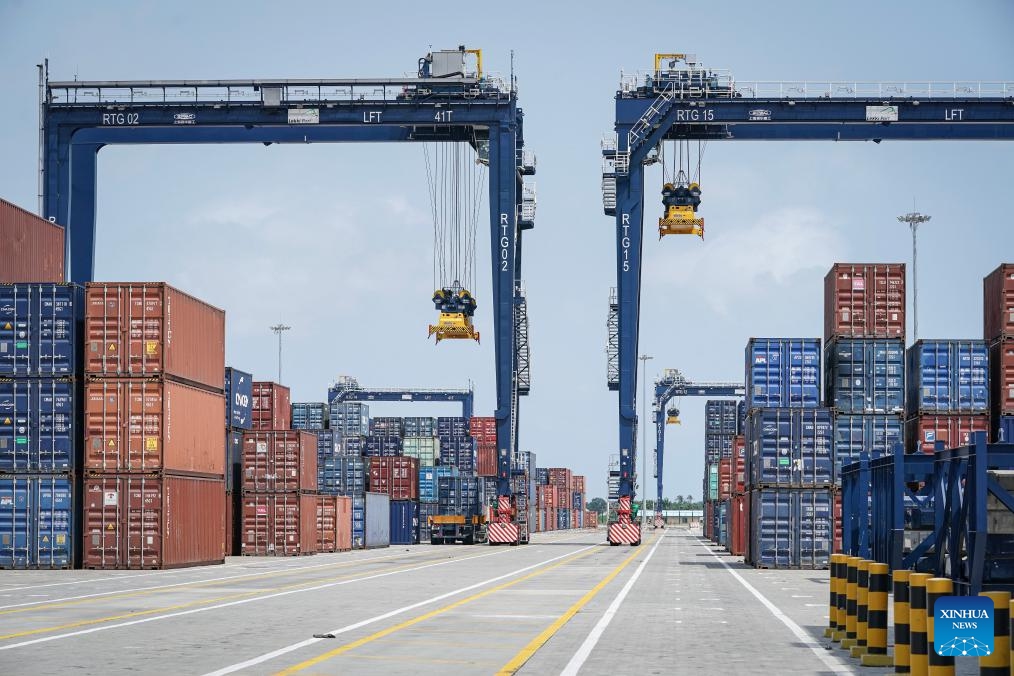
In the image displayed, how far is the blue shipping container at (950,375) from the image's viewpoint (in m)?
43.0

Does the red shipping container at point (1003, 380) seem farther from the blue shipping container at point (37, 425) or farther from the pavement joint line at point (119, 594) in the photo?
the blue shipping container at point (37, 425)

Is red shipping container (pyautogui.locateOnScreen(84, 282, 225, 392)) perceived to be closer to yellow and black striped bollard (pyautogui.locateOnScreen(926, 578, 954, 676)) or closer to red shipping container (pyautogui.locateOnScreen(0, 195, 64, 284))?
red shipping container (pyautogui.locateOnScreen(0, 195, 64, 284))

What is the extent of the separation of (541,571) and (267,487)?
61.2 feet

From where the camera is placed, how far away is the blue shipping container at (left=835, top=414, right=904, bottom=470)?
42.7 meters

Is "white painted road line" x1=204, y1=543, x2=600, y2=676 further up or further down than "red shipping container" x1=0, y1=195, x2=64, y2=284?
further down

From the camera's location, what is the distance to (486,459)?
13838cm

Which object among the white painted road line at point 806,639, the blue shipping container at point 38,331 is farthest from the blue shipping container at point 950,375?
the blue shipping container at point 38,331

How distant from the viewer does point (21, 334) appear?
40562 millimetres

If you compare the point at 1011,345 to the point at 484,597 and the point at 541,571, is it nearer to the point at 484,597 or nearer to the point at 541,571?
the point at 541,571

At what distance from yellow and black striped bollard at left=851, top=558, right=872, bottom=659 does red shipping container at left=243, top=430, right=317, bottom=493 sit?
40.4 m

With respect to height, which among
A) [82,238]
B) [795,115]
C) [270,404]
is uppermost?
[795,115]

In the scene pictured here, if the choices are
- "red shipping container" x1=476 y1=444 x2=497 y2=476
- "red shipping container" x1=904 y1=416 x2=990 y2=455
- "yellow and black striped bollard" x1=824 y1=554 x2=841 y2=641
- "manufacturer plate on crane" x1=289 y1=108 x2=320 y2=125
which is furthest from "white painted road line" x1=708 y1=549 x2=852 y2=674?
"red shipping container" x1=476 y1=444 x2=497 y2=476

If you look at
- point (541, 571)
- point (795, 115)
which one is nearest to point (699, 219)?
point (795, 115)

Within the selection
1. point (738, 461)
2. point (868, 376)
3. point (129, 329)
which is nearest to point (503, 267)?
point (738, 461)
